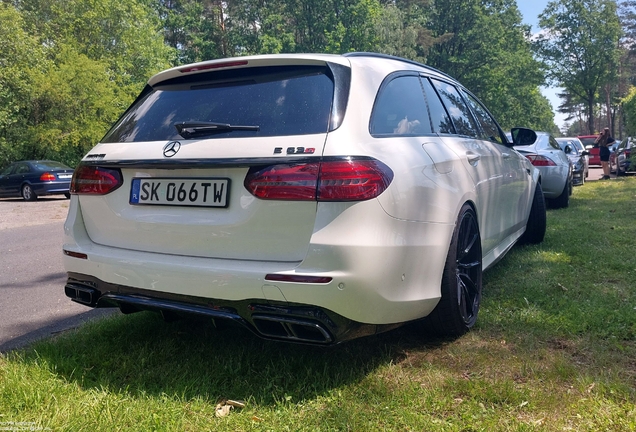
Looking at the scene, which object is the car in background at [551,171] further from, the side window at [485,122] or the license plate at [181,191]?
the license plate at [181,191]

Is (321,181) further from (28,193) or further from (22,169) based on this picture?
(22,169)

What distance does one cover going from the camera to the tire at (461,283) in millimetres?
2865

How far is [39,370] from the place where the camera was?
8.75 ft

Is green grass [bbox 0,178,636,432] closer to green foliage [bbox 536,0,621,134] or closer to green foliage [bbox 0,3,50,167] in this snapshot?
green foliage [bbox 0,3,50,167]

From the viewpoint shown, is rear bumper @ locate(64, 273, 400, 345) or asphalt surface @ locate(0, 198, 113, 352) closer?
rear bumper @ locate(64, 273, 400, 345)

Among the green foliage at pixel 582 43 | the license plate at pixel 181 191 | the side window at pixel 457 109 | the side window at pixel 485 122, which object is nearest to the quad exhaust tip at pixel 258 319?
the license plate at pixel 181 191

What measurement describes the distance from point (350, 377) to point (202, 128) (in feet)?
4.76

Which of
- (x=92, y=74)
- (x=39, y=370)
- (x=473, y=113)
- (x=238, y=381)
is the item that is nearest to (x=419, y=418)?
(x=238, y=381)

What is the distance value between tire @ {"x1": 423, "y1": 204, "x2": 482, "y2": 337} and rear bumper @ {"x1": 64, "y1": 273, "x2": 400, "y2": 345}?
46 centimetres

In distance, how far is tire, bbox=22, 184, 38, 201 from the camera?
16.8 meters

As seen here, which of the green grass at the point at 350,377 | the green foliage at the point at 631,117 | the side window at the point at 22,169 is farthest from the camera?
the green foliage at the point at 631,117

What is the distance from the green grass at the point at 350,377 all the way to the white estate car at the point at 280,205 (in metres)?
0.31

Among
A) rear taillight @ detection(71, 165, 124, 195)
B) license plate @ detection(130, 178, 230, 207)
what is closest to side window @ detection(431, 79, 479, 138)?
license plate @ detection(130, 178, 230, 207)

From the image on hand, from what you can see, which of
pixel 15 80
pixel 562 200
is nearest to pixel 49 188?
pixel 15 80
